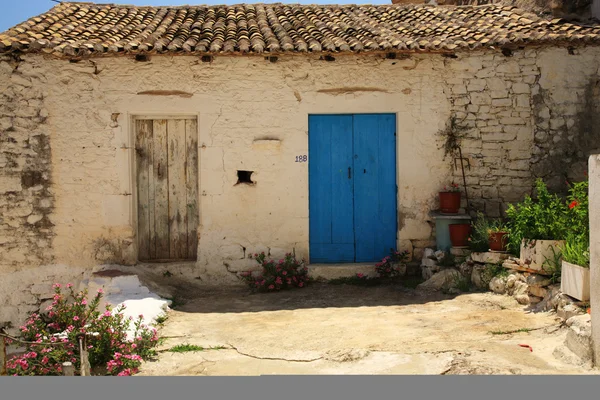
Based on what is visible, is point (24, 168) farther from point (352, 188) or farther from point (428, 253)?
point (428, 253)

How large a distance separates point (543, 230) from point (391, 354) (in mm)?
2605

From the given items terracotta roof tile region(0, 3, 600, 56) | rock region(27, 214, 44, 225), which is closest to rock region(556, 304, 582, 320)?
terracotta roof tile region(0, 3, 600, 56)

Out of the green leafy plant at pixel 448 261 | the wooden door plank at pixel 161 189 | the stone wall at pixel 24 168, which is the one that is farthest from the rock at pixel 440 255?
the stone wall at pixel 24 168

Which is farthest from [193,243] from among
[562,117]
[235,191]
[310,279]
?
[562,117]

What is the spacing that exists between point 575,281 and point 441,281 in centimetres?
247

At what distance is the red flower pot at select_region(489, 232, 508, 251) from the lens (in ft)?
25.7

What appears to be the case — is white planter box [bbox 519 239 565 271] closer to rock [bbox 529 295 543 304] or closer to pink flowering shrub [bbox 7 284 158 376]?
rock [bbox 529 295 543 304]

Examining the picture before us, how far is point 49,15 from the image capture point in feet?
31.4

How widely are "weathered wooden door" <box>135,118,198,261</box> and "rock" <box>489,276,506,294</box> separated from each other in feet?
13.8

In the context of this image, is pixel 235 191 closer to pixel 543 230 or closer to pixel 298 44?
pixel 298 44

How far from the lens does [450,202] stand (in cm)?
878

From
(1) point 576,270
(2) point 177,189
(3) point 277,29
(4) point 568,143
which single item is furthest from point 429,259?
(3) point 277,29

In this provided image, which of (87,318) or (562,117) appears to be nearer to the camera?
(87,318)

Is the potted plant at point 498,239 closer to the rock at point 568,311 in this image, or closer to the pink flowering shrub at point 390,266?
the pink flowering shrub at point 390,266
